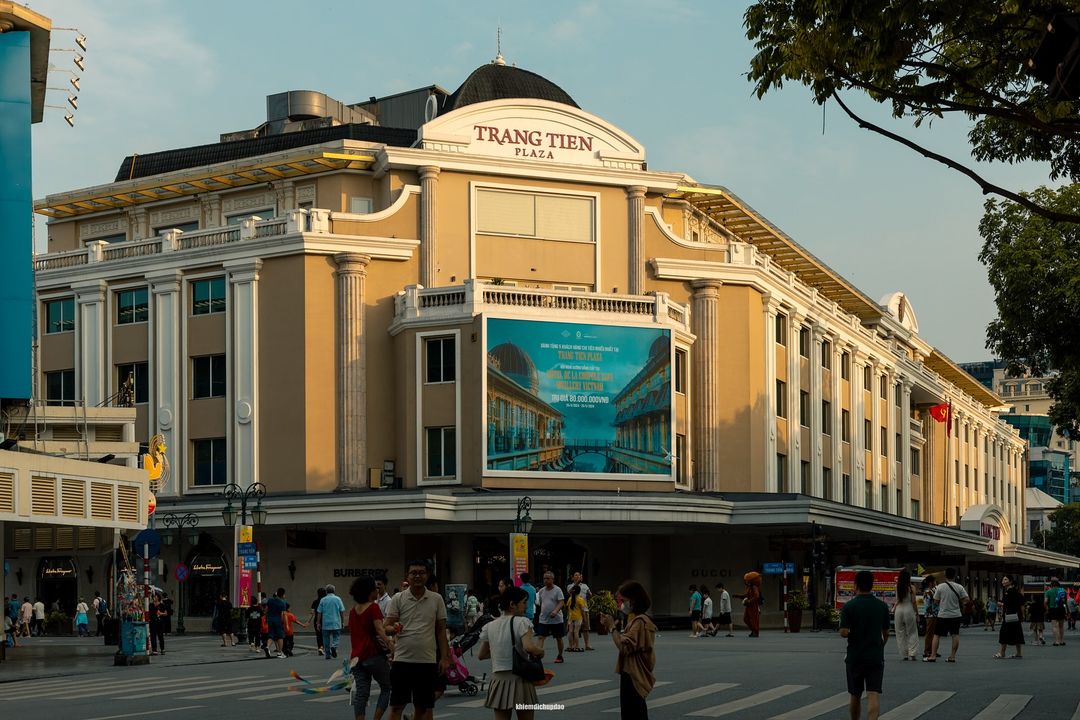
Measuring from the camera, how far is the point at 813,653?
3300cm

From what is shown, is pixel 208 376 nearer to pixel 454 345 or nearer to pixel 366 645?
pixel 454 345

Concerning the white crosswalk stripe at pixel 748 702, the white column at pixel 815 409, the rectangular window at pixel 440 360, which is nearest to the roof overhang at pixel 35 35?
the rectangular window at pixel 440 360

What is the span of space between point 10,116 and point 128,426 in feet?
58.4

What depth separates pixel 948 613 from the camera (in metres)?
29.4

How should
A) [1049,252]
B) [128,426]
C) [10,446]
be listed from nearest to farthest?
[10,446], [1049,252], [128,426]

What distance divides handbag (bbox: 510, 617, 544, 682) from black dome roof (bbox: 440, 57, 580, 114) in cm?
5269

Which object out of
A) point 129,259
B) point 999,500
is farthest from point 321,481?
point 999,500

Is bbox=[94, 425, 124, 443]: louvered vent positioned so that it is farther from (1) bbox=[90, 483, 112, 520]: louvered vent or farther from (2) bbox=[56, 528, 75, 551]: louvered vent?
(1) bbox=[90, 483, 112, 520]: louvered vent

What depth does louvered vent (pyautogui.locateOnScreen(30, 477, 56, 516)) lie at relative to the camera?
33531 millimetres

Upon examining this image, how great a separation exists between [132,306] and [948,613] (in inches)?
1661

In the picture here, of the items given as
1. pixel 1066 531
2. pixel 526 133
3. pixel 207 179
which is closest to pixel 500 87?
pixel 526 133

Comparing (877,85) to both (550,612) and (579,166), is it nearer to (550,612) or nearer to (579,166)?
(550,612)

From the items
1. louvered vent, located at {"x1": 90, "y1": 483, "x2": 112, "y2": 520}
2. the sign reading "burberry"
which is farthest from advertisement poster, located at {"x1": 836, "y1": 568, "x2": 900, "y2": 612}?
louvered vent, located at {"x1": 90, "y1": 483, "x2": 112, "y2": 520}

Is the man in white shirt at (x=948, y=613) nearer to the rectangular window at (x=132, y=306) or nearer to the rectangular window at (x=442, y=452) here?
the rectangular window at (x=442, y=452)
